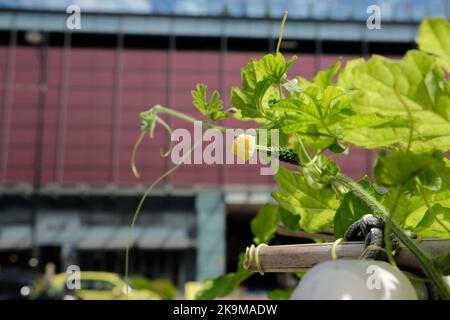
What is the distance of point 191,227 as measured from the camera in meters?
20.0

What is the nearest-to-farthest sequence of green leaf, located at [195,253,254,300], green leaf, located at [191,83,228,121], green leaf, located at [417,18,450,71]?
green leaf, located at [417,18,450,71] → green leaf, located at [191,83,228,121] → green leaf, located at [195,253,254,300]

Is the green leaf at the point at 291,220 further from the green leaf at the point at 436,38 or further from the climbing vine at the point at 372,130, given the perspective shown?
the green leaf at the point at 436,38

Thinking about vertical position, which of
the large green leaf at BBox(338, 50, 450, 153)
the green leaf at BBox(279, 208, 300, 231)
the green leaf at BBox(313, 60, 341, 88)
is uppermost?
the green leaf at BBox(313, 60, 341, 88)

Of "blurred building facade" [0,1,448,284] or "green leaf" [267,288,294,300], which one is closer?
"green leaf" [267,288,294,300]

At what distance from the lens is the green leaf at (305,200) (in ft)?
1.57

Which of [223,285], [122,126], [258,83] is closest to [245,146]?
[258,83]

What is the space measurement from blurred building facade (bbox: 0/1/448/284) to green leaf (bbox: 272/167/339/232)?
1897cm

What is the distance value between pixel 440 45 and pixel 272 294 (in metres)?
0.43

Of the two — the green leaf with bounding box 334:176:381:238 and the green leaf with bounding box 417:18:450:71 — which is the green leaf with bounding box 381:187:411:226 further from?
the green leaf with bounding box 417:18:450:71

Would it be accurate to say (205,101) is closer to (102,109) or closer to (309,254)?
(309,254)

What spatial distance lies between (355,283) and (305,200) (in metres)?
0.22

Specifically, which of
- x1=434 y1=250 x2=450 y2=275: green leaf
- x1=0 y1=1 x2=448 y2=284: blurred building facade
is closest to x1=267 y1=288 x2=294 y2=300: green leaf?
x1=434 y1=250 x2=450 y2=275: green leaf

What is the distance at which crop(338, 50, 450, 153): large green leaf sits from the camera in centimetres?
28
